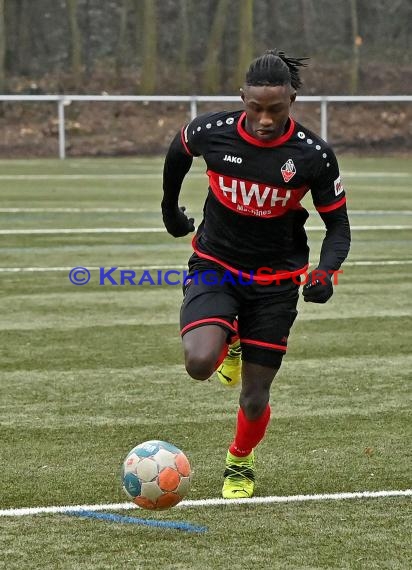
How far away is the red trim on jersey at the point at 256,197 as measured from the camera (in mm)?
6281

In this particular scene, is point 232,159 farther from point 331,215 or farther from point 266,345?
point 266,345

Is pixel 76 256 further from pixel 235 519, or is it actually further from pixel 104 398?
pixel 235 519

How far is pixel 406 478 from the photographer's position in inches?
257

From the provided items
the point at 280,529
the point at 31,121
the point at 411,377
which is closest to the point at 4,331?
the point at 411,377

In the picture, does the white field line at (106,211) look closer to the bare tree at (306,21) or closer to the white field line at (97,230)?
the white field line at (97,230)

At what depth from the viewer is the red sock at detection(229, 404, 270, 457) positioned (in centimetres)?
640

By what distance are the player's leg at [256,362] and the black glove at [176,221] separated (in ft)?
2.67

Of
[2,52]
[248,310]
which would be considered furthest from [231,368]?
[2,52]

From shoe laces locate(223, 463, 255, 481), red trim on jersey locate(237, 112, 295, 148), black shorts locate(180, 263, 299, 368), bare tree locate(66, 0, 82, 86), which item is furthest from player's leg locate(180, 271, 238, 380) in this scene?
bare tree locate(66, 0, 82, 86)

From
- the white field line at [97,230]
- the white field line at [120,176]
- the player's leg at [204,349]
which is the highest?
the player's leg at [204,349]

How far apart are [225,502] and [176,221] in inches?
64.7

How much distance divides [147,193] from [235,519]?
692 inches

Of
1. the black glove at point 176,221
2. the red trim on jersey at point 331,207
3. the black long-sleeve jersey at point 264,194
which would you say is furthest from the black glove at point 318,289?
the black glove at point 176,221

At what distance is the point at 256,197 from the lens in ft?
20.7
